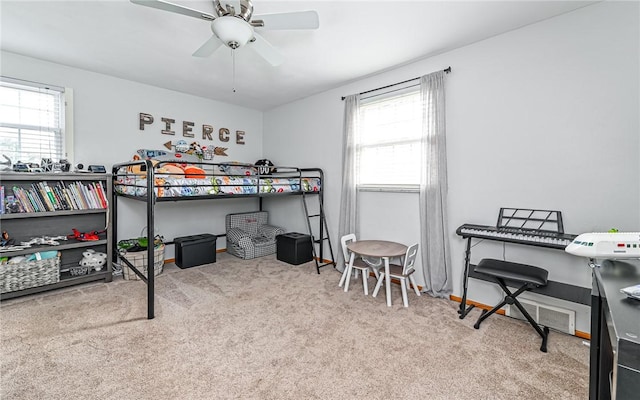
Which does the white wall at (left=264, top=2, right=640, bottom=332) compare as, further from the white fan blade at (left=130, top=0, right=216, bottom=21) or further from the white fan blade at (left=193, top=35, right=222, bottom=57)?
the white fan blade at (left=130, top=0, right=216, bottom=21)

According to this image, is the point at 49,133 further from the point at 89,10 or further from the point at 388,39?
the point at 388,39

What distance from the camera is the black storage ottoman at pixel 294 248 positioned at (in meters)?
3.74

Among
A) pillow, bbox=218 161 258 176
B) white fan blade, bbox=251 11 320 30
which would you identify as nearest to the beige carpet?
pillow, bbox=218 161 258 176

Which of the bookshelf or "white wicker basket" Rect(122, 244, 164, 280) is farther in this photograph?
"white wicker basket" Rect(122, 244, 164, 280)

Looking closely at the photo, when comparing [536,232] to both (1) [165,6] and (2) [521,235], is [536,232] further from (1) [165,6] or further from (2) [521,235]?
(1) [165,6]

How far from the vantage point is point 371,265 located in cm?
286

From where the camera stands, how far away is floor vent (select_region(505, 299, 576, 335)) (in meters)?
2.09

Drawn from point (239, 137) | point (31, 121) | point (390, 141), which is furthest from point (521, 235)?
point (31, 121)

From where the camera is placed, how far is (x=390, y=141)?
10.4 feet

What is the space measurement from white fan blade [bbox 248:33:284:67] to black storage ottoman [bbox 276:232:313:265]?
229cm

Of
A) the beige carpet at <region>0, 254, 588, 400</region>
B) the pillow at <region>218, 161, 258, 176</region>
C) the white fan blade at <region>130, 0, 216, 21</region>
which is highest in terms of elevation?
the white fan blade at <region>130, 0, 216, 21</region>

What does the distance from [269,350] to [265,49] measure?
2191 mm

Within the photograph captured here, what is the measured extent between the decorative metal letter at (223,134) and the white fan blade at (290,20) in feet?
9.24

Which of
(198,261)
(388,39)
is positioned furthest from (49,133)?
(388,39)
